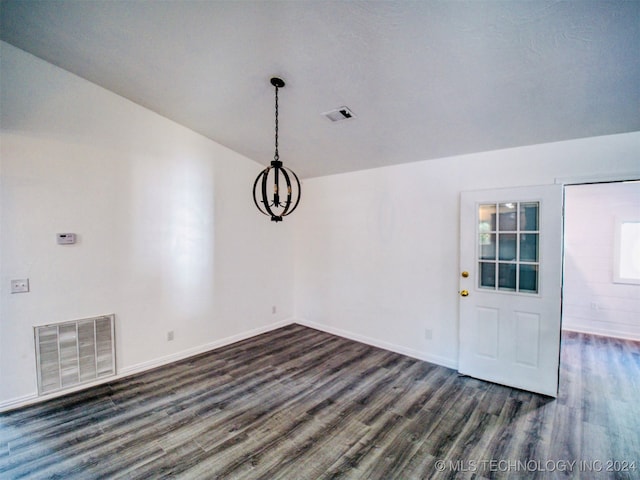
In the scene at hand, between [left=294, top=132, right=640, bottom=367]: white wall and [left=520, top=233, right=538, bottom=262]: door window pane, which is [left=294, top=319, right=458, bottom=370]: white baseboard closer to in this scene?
[left=294, top=132, right=640, bottom=367]: white wall

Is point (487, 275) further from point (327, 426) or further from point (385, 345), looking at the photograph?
point (327, 426)

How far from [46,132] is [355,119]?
3.07 m

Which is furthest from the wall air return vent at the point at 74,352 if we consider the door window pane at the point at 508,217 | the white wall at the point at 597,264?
the white wall at the point at 597,264

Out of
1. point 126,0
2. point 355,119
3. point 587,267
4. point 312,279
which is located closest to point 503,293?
point 355,119

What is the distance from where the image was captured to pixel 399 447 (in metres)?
2.22

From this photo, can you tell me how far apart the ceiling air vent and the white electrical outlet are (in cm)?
335

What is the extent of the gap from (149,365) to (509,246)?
443cm

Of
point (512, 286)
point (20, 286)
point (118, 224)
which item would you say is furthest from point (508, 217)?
point (20, 286)

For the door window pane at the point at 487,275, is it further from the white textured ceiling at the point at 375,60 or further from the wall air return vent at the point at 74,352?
the wall air return vent at the point at 74,352

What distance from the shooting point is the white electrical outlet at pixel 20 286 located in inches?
106

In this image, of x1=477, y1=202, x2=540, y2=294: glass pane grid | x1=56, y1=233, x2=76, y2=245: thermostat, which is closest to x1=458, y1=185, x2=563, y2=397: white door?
x1=477, y1=202, x2=540, y2=294: glass pane grid

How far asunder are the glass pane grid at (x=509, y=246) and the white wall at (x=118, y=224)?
3.23 metres

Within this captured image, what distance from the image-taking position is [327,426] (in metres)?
2.48

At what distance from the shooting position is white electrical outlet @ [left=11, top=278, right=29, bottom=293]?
2691mm
